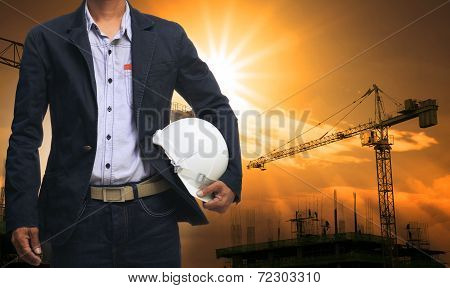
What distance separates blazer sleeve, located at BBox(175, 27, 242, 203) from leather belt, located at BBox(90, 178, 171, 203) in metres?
0.68

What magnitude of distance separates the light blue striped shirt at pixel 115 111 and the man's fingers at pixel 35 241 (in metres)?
0.57

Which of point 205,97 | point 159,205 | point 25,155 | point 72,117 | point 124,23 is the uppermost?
point 124,23

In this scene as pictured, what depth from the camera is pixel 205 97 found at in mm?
4914

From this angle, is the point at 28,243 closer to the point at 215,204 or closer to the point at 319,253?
the point at 215,204

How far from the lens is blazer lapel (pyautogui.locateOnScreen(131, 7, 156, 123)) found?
181 inches

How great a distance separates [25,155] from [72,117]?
0.44m

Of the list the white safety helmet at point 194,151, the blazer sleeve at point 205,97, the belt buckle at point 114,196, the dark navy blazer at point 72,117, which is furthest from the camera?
the blazer sleeve at point 205,97

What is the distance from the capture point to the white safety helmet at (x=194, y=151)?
4.59 m

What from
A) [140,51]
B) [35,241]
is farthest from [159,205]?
→ [140,51]

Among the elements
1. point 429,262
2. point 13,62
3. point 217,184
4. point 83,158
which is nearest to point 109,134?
point 83,158

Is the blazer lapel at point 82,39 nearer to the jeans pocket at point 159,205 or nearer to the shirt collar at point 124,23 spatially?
the shirt collar at point 124,23

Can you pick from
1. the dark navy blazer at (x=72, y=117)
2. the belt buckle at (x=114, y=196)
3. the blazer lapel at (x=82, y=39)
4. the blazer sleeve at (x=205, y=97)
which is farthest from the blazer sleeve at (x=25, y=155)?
the blazer sleeve at (x=205, y=97)

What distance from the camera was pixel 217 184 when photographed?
15.0 ft
